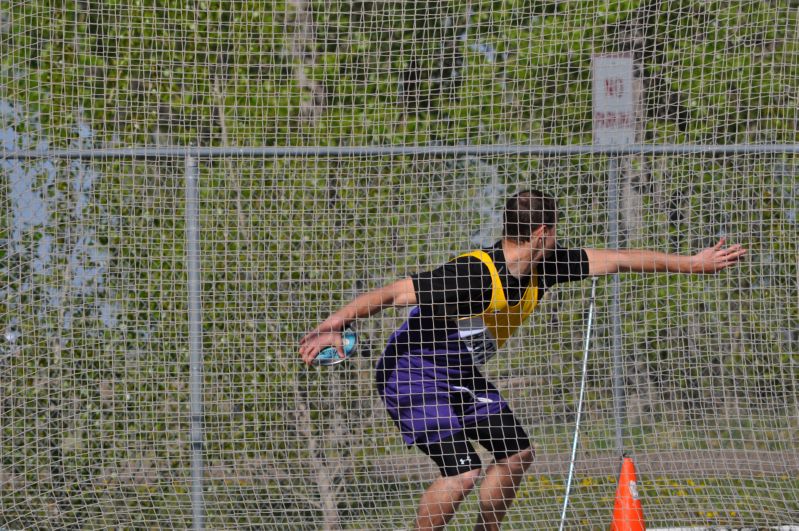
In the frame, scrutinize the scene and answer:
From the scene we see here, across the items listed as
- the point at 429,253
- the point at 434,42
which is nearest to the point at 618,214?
the point at 429,253

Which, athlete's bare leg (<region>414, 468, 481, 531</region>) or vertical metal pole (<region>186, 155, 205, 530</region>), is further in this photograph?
vertical metal pole (<region>186, 155, 205, 530</region>)

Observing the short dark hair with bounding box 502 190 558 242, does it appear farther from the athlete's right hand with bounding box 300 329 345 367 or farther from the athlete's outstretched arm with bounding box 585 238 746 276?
the athlete's right hand with bounding box 300 329 345 367

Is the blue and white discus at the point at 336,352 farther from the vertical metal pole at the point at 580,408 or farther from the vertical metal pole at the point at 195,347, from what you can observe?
the vertical metal pole at the point at 580,408

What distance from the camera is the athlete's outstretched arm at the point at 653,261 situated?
180 inches

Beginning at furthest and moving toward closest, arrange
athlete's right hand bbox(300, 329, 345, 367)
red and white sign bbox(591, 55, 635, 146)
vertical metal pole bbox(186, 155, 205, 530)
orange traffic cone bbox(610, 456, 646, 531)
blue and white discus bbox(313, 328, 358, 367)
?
red and white sign bbox(591, 55, 635, 146) < vertical metal pole bbox(186, 155, 205, 530) < orange traffic cone bbox(610, 456, 646, 531) < blue and white discus bbox(313, 328, 358, 367) < athlete's right hand bbox(300, 329, 345, 367)

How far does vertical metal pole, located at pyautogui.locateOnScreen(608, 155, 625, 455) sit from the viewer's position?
16.4ft

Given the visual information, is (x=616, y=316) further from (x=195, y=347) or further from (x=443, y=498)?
(x=195, y=347)

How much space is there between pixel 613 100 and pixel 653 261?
0.91 meters

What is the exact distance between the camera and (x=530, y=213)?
4.49 m

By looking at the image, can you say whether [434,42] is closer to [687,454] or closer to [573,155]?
[573,155]

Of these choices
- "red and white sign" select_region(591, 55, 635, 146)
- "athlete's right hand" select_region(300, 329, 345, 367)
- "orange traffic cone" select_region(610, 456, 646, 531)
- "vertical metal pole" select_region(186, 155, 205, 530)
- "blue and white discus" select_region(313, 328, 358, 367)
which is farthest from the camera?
"red and white sign" select_region(591, 55, 635, 146)

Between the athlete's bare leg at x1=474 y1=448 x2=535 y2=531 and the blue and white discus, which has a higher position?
the blue and white discus

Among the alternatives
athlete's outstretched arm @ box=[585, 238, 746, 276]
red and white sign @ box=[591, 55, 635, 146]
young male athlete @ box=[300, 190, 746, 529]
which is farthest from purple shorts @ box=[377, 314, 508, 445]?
red and white sign @ box=[591, 55, 635, 146]

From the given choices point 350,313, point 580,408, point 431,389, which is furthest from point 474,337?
point 580,408
